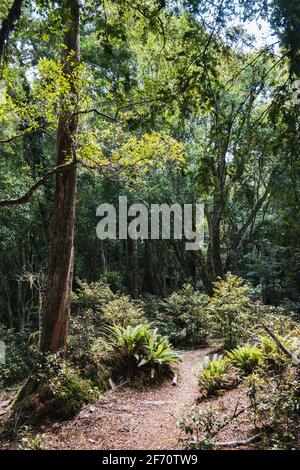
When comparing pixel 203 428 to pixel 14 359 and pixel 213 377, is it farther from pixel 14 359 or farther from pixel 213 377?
pixel 14 359

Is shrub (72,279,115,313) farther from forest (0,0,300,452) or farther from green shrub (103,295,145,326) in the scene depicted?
green shrub (103,295,145,326)

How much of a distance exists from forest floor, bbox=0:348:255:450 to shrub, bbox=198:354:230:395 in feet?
0.70

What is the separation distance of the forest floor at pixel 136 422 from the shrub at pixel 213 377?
0.70ft

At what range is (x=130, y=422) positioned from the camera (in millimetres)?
5055

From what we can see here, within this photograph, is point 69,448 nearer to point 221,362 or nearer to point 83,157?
point 221,362

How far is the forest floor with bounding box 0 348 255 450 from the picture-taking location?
4.30 m

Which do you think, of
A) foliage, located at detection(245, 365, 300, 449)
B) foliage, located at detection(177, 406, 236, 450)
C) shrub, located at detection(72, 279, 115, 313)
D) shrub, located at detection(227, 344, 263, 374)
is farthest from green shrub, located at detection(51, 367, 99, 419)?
shrub, located at detection(72, 279, 115, 313)

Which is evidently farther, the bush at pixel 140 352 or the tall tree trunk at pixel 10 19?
the bush at pixel 140 352

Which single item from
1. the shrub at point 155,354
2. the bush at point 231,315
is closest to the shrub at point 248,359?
the shrub at point 155,354

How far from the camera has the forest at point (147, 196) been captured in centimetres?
312

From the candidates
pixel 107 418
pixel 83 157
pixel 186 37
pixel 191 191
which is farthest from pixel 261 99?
pixel 107 418

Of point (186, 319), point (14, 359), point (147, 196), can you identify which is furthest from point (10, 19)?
point (147, 196)

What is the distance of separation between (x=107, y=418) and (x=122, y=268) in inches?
521

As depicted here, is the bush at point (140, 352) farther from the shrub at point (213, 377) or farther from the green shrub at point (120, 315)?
→ the green shrub at point (120, 315)
